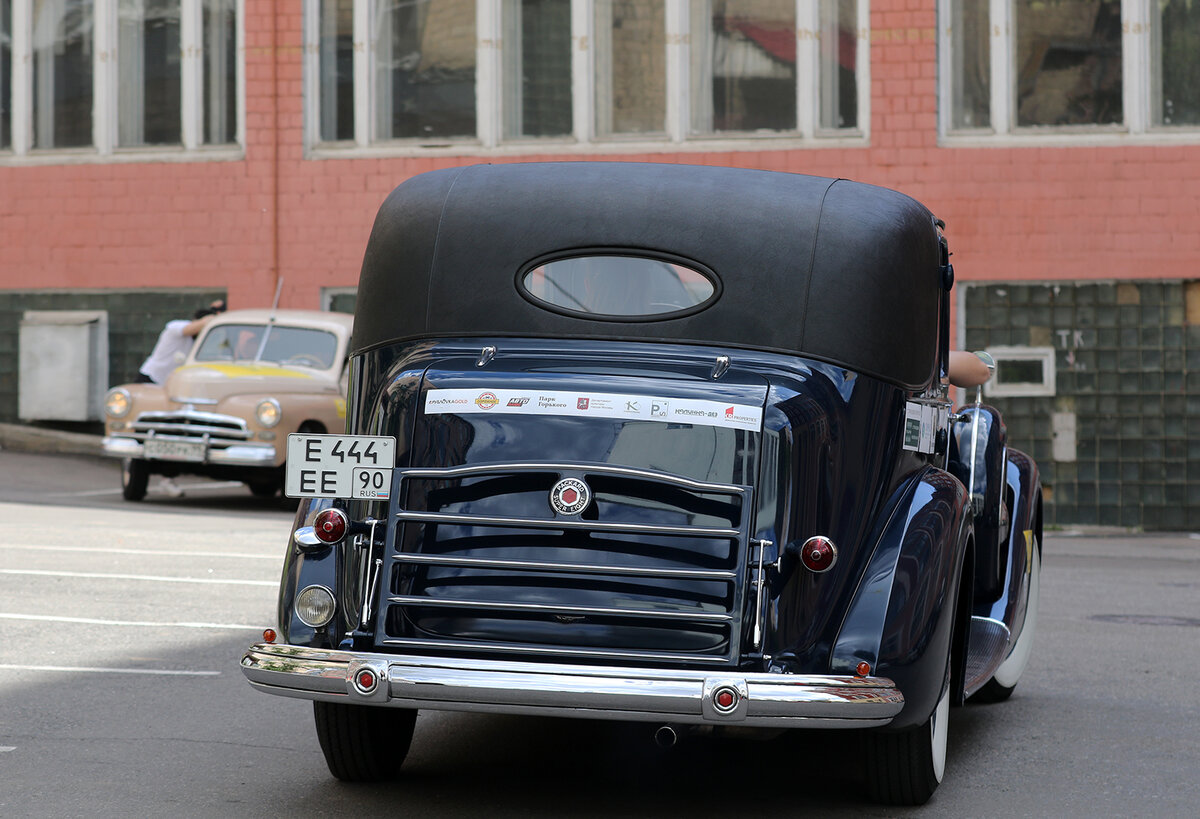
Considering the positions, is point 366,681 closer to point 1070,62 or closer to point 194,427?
point 194,427

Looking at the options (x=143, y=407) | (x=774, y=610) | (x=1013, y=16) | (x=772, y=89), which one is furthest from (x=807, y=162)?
(x=774, y=610)

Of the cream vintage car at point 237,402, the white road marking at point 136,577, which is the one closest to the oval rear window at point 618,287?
the white road marking at point 136,577

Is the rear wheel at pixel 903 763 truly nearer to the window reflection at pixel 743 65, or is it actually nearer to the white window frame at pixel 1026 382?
the white window frame at pixel 1026 382

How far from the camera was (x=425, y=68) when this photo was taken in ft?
67.7

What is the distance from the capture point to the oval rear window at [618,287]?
537cm

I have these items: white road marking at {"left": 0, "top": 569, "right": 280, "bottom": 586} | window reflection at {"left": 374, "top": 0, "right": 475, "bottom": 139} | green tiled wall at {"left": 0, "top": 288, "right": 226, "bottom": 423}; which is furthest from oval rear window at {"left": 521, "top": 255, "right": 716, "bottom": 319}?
green tiled wall at {"left": 0, "top": 288, "right": 226, "bottom": 423}

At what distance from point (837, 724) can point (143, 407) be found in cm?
1248

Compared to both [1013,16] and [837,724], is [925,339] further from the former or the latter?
[1013,16]

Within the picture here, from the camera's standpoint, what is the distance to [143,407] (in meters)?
15.9

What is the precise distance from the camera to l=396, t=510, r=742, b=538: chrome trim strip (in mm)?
4723

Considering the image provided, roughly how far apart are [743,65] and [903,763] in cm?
1560

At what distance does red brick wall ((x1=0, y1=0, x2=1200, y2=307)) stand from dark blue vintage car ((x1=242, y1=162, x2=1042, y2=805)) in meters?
13.6

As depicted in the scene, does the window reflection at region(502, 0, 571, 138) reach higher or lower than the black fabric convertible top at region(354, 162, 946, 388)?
higher

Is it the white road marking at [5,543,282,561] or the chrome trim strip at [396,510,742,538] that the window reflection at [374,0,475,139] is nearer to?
the white road marking at [5,543,282,561]
